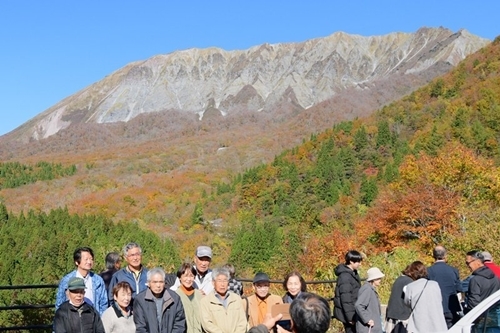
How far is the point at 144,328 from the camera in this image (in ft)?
17.5

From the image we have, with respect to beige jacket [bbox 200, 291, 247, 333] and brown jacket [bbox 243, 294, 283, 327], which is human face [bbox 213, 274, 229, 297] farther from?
brown jacket [bbox 243, 294, 283, 327]

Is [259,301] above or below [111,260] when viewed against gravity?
below

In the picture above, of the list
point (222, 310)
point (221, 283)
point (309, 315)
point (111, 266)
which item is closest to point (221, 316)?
point (222, 310)

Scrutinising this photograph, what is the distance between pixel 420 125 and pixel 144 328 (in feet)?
305

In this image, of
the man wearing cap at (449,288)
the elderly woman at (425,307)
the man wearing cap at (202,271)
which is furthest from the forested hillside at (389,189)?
the man wearing cap at (202,271)

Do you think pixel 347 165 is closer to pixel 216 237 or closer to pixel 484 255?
pixel 216 237

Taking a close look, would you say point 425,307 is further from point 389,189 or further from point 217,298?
point 389,189

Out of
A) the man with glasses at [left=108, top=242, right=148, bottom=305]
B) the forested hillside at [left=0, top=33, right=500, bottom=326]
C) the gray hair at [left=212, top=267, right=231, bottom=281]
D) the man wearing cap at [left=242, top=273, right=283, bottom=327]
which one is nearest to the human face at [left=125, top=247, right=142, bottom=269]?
the man with glasses at [left=108, top=242, right=148, bottom=305]

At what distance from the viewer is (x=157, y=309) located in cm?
545

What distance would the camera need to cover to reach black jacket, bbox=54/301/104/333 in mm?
5047

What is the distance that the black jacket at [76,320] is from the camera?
16.6 ft

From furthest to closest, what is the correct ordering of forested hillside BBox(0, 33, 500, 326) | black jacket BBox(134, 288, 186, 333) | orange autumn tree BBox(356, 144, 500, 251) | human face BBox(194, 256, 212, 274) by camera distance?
forested hillside BBox(0, 33, 500, 326) → orange autumn tree BBox(356, 144, 500, 251) → human face BBox(194, 256, 212, 274) → black jacket BBox(134, 288, 186, 333)

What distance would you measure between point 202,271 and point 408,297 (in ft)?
7.26

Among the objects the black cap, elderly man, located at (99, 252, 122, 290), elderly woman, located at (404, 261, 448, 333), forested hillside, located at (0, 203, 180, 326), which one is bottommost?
elderly woman, located at (404, 261, 448, 333)
